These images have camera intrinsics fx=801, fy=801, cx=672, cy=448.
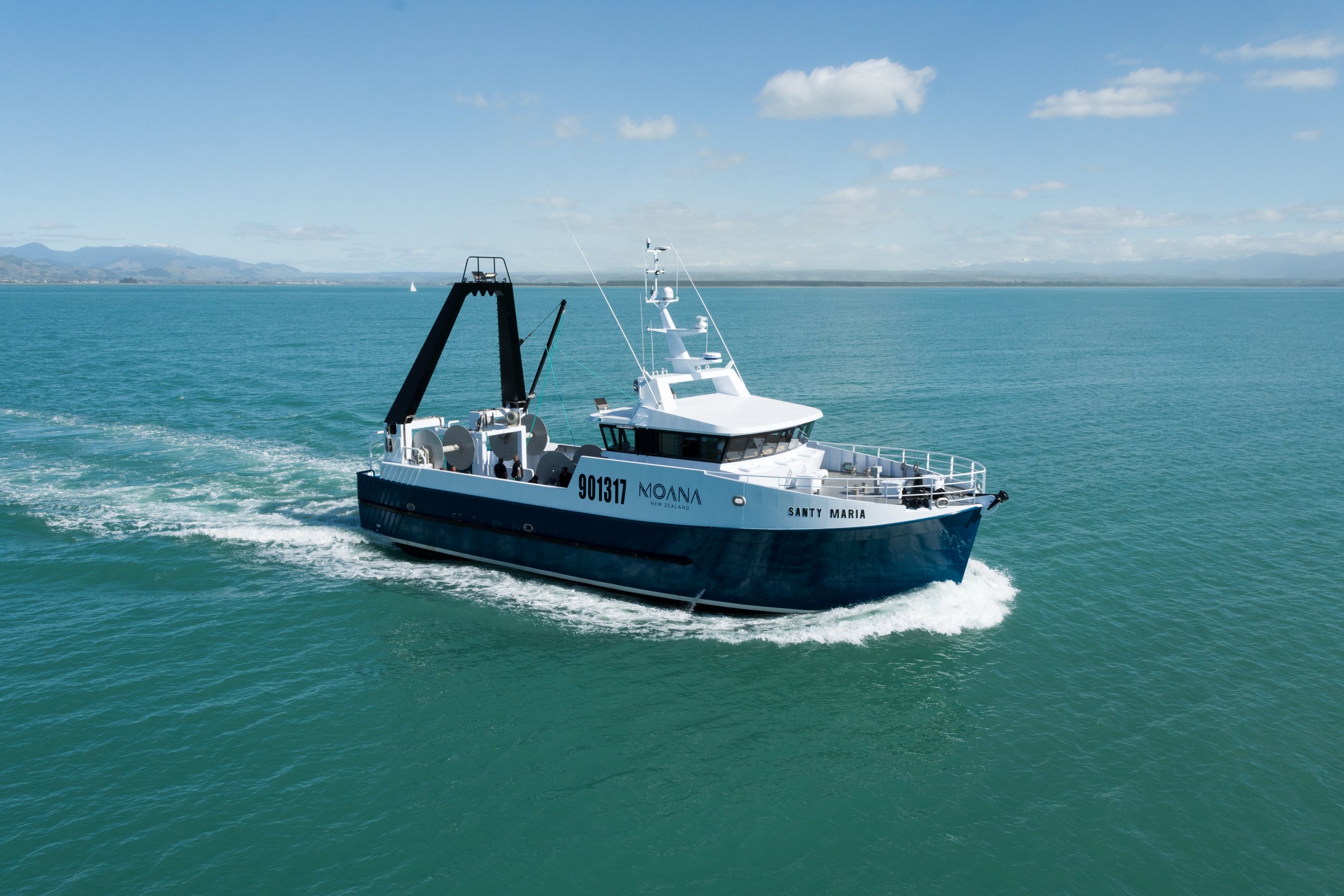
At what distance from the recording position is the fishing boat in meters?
18.2

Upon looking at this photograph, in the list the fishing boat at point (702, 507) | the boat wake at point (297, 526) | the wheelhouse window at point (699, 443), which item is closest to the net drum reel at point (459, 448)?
the fishing boat at point (702, 507)

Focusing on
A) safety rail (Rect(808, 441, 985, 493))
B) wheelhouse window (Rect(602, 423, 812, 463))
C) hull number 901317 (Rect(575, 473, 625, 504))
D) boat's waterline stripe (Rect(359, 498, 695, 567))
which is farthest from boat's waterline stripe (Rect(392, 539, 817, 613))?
safety rail (Rect(808, 441, 985, 493))

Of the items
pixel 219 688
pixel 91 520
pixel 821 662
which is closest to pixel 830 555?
pixel 821 662

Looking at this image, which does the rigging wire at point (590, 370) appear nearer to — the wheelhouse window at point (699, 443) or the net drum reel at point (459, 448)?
the net drum reel at point (459, 448)

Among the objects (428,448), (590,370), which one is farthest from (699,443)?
(590,370)

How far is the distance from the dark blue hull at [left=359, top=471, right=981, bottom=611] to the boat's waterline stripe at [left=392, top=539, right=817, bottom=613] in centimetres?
3

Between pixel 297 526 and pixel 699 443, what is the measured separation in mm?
13871

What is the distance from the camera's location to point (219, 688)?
1557 centimetres

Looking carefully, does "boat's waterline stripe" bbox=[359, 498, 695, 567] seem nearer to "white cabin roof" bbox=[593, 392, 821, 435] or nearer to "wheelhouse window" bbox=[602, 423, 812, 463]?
"wheelhouse window" bbox=[602, 423, 812, 463]

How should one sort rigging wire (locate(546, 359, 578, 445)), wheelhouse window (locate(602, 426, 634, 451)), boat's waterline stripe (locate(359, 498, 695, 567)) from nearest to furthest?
boat's waterline stripe (locate(359, 498, 695, 567)) < wheelhouse window (locate(602, 426, 634, 451)) < rigging wire (locate(546, 359, 578, 445))

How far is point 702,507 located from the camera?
18703 mm

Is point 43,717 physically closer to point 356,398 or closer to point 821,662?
point 821,662

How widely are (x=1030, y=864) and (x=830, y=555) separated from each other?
7804mm

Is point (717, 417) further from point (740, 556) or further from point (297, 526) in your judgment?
point (297, 526)
